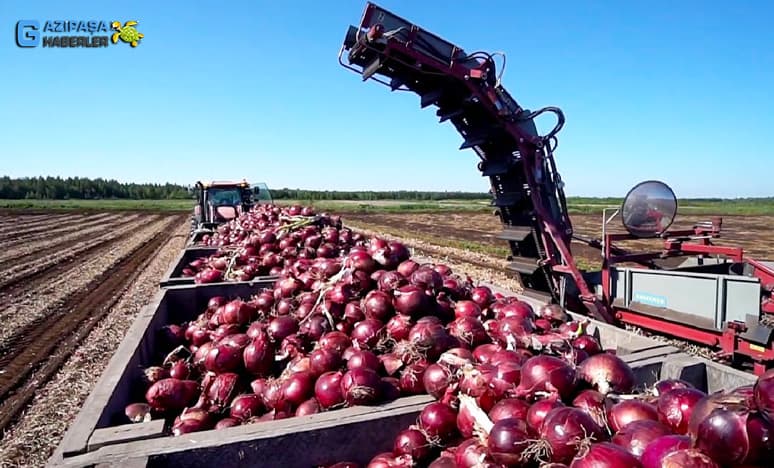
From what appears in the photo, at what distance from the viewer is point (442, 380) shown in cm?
189

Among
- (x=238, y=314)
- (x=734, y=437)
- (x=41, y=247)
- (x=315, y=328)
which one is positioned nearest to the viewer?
(x=734, y=437)

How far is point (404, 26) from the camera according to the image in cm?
532

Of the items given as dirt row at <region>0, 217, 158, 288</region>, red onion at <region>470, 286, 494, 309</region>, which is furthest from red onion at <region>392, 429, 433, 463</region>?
dirt row at <region>0, 217, 158, 288</region>

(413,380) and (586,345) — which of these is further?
(586,345)

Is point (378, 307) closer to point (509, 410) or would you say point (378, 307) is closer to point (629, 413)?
A: point (509, 410)

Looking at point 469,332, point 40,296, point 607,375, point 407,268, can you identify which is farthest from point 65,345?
point 607,375

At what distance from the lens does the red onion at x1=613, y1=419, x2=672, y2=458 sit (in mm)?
1295

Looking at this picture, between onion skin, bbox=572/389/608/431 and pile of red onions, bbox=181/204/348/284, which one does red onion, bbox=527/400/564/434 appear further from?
pile of red onions, bbox=181/204/348/284

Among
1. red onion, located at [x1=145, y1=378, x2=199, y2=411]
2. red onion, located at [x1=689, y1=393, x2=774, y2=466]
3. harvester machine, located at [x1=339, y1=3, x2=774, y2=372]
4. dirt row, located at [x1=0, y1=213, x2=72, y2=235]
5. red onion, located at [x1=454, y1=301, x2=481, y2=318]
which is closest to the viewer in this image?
red onion, located at [x1=689, y1=393, x2=774, y2=466]

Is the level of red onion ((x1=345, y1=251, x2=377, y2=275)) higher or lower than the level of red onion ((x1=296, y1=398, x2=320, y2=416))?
higher

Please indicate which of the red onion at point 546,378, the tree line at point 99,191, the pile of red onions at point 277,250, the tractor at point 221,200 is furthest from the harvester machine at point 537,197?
the tree line at point 99,191

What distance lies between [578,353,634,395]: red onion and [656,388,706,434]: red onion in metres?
0.23

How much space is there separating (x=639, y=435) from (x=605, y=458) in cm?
18

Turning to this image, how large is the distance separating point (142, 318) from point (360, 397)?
6.40ft
